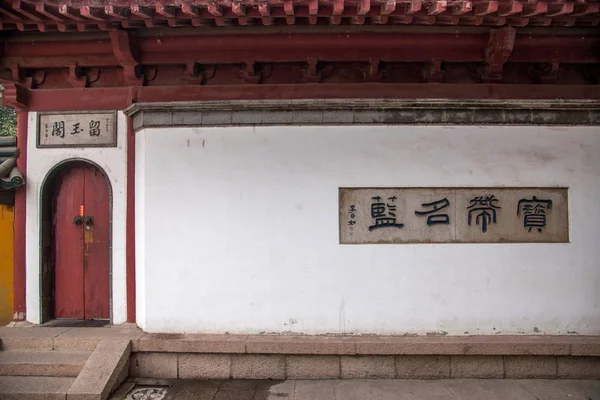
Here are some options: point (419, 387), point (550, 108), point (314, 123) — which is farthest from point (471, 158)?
point (419, 387)

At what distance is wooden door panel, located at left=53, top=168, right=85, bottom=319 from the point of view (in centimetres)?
534

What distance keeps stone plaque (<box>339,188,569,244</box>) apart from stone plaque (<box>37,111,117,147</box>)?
319cm

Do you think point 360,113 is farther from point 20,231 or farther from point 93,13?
point 20,231

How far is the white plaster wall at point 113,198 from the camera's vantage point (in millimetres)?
5141

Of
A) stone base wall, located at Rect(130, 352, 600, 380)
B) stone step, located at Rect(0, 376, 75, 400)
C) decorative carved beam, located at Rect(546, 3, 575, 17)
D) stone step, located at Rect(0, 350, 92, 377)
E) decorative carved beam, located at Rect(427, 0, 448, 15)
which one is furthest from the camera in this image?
stone base wall, located at Rect(130, 352, 600, 380)

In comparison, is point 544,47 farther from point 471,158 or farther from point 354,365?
point 354,365

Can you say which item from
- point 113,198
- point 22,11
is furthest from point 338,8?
point 113,198

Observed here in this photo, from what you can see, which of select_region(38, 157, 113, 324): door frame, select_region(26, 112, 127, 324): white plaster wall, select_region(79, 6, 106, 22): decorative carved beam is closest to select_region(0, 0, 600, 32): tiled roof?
select_region(79, 6, 106, 22): decorative carved beam

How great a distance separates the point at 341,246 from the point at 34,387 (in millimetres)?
3729

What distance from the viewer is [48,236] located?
209 inches

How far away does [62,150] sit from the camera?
522 centimetres

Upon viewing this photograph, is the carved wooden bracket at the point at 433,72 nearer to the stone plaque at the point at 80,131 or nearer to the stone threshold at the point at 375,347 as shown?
the stone threshold at the point at 375,347

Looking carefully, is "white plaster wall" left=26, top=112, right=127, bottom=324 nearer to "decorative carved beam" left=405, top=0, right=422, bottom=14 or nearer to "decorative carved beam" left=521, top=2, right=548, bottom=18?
"decorative carved beam" left=405, top=0, right=422, bottom=14

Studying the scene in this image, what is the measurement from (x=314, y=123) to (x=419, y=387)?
3.32 metres
